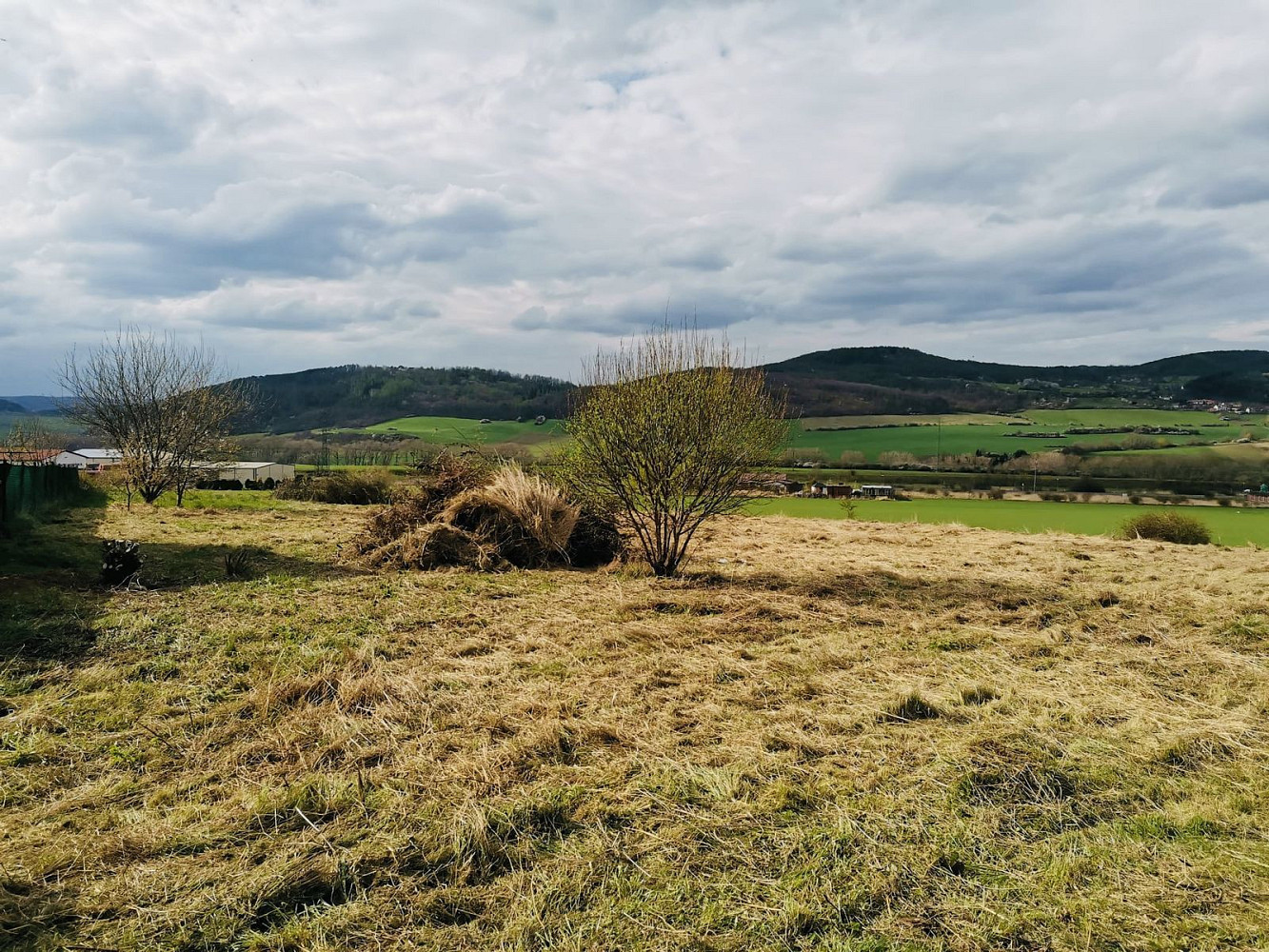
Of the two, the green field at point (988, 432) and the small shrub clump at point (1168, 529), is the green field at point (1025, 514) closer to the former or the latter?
the small shrub clump at point (1168, 529)

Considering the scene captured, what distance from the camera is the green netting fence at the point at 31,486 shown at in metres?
12.5

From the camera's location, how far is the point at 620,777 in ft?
12.7

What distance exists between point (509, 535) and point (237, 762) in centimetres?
778

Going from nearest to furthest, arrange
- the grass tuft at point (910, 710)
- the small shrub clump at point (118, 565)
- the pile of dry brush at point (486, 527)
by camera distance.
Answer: the grass tuft at point (910, 710) → the small shrub clump at point (118, 565) → the pile of dry brush at point (486, 527)

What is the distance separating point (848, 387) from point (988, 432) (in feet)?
68.8

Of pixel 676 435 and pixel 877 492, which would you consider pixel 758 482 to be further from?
pixel 877 492

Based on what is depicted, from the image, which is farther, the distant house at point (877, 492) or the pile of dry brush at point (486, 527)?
the distant house at point (877, 492)

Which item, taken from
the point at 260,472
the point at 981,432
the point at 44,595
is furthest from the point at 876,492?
the point at 260,472

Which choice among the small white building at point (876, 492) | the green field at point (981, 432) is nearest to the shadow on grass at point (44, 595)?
the small white building at point (876, 492)

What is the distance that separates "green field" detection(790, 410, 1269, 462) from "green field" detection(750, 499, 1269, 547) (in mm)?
16770

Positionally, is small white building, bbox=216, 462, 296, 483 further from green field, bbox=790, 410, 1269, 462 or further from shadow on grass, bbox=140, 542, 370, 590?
green field, bbox=790, 410, 1269, 462

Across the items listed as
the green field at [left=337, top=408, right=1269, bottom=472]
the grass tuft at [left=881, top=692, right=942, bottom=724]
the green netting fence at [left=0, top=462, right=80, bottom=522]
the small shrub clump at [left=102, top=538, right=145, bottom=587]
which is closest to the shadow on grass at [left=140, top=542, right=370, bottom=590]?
the small shrub clump at [left=102, top=538, right=145, bottom=587]

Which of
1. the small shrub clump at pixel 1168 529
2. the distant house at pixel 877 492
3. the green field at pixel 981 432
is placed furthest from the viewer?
the green field at pixel 981 432

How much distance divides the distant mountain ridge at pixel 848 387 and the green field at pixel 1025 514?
34091 millimetres
